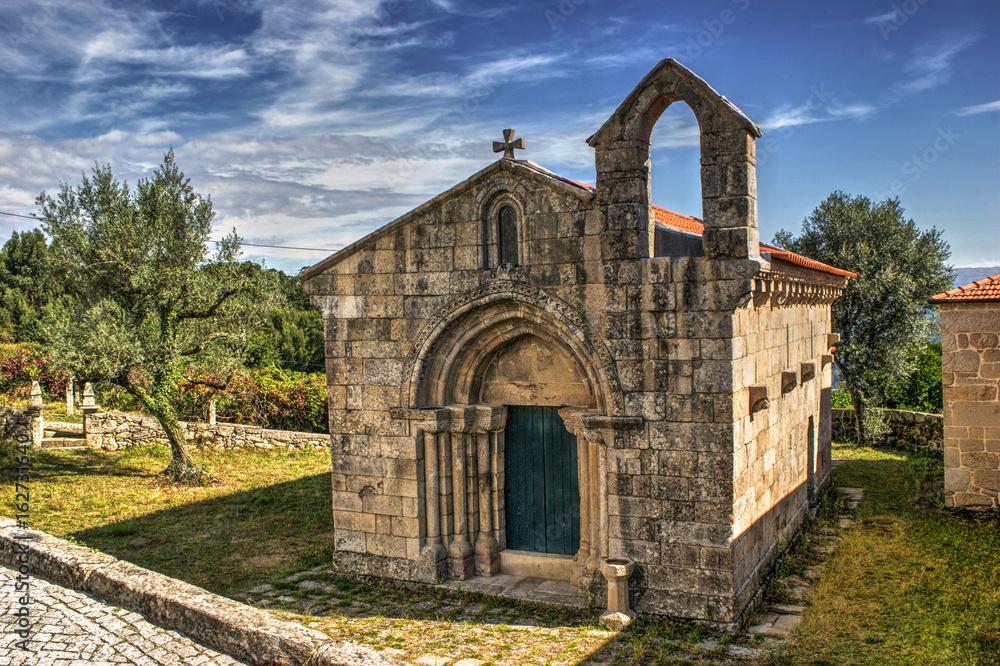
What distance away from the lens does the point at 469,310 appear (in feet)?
30.2

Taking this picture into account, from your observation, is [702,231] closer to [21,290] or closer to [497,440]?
[497,440]

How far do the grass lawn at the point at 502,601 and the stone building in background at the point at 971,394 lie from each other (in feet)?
1.82

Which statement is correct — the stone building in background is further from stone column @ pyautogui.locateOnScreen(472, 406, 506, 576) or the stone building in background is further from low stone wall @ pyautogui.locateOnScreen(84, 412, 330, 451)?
low stone wall @ pyautogui.locateOnScreen(84, 412, 330, 451)

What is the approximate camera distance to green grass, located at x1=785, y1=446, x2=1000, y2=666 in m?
7.46

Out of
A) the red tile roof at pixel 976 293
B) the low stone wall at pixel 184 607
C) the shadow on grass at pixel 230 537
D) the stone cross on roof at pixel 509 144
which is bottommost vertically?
the shadow on grass at pixel 230 537

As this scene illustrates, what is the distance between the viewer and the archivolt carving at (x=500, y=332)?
8508 mm

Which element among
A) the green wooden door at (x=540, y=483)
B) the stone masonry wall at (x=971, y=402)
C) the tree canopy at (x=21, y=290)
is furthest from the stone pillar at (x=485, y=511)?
the tree canopy at (x=21, y=290)

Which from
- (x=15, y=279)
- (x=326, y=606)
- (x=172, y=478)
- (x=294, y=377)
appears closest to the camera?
(x=326, y=606)

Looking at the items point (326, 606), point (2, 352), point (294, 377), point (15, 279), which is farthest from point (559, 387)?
point (15, 279)

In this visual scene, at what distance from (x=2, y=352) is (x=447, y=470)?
1019 inches

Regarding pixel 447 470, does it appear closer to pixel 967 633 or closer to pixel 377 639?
pixel 377 639

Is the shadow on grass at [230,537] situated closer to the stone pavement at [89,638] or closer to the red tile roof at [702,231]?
the stone pavement at [89,638]

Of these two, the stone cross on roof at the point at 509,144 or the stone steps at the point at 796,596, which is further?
the stone cross on roof at the point at 509,144

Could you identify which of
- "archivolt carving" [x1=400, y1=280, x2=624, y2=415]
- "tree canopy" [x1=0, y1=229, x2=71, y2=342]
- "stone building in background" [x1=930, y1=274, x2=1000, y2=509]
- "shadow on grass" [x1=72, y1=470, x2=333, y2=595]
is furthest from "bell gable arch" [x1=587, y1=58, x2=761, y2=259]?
"tree canopy" [x1=0, y1=229, x2=71, y2=342]
